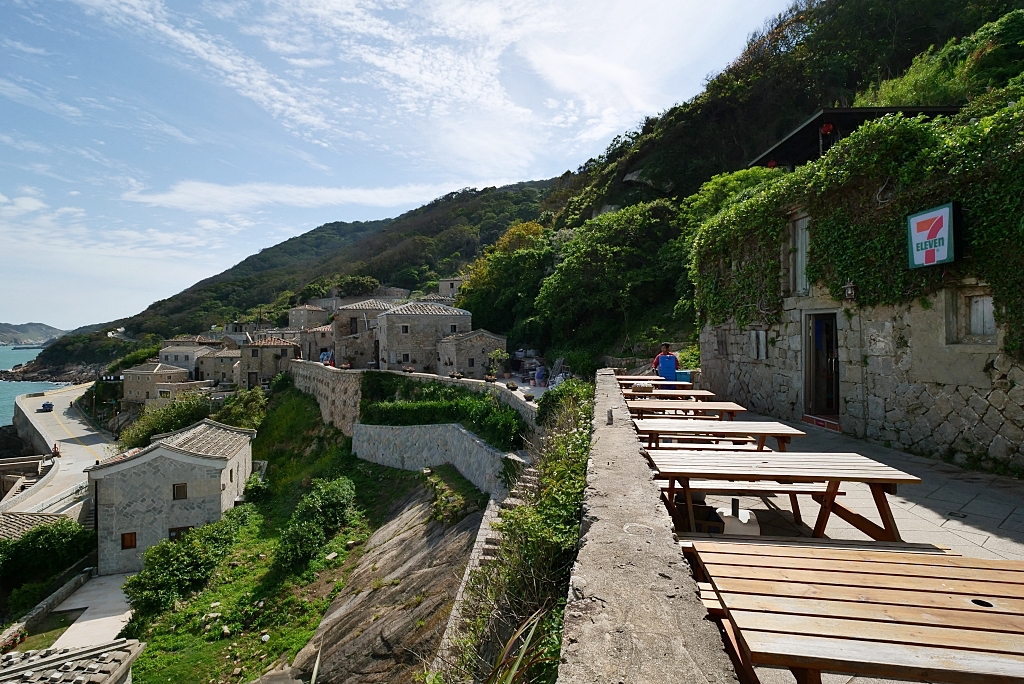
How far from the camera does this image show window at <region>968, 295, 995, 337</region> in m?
6.66

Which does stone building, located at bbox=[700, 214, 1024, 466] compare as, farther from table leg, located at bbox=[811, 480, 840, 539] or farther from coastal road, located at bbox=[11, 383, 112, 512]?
coastal road, located at bbox=[11, 383, 112, 512]

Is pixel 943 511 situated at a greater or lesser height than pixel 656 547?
lesser

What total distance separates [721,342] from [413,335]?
62.4 ft

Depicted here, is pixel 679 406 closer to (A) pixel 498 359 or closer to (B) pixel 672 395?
(B) pixel 672 395

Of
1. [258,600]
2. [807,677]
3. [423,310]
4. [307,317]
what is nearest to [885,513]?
[807,677]

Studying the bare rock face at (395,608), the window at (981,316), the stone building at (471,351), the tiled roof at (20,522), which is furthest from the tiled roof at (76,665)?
the window at (981,316)

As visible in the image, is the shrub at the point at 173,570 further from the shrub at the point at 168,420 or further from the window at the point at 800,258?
the window at the point at 800,258

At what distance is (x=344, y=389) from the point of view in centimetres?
2433

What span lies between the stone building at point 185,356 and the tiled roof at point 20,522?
26266mm

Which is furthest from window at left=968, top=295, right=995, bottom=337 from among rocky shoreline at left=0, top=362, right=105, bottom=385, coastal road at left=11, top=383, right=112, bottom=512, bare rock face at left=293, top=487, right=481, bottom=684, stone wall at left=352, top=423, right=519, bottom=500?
rocky shoreline at left=0, top=362, right=105, bottom=385

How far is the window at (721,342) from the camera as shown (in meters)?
12.6

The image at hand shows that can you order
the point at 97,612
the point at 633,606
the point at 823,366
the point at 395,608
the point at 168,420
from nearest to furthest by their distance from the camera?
the point at 633,606 → the point at 823,366 → the point at 395,608 → the point at 97,612 → the point at 168,420

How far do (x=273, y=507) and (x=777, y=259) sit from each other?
2023 cm

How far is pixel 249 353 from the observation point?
3522 centimetres
